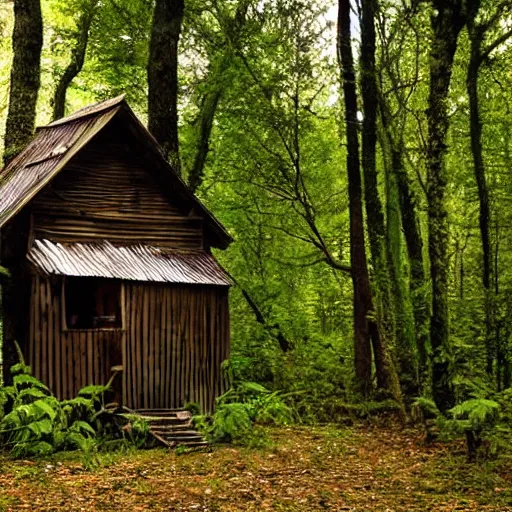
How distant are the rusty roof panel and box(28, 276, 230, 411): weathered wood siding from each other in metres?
1.81

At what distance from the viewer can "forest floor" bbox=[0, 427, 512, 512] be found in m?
9.34

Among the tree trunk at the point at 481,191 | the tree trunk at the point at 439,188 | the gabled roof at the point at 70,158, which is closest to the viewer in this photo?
the tree trunk at the point at 439,188

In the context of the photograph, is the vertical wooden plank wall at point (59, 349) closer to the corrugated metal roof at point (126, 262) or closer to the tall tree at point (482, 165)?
the corrugated metal roof at point (126, 262)

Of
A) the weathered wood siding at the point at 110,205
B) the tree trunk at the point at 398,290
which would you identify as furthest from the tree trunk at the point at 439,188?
the weathered wood siding at the point at 110,205

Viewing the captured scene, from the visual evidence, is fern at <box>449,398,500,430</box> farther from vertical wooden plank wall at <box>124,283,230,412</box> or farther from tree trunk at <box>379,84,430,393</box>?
vertical wooden plank wall at <box>124,283,230,412</box>

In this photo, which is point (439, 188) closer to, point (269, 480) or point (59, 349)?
point (269, 480)

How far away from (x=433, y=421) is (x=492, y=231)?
7960 mm

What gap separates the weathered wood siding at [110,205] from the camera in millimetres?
14805

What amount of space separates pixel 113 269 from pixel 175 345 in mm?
2199

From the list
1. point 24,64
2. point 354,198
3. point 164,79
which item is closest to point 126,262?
point 164,79

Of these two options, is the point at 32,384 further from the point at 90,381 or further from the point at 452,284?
the point at 452,284

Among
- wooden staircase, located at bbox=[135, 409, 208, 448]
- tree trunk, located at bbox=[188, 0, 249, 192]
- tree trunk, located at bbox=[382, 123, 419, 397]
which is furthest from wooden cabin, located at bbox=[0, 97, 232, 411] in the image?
tree trunk, located at bbox=[188, 0, 249, 192]

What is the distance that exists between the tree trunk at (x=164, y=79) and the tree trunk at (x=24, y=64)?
115 inches

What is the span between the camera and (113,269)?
1448cm
